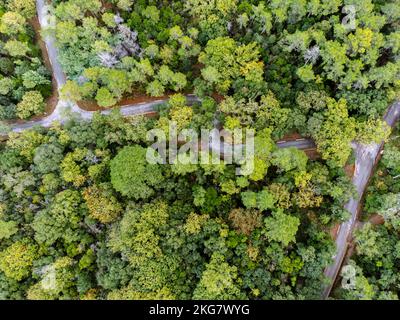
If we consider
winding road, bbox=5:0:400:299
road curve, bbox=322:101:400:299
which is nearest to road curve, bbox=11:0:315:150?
winding road, bbox=5:0:400:299

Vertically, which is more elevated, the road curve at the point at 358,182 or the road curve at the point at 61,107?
the road curve at the point at 61,107

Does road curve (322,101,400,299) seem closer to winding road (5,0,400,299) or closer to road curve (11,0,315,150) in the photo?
winding road (5,0,400,299)

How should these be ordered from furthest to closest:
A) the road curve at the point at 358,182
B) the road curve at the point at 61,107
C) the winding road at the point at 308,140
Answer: the road curve at the point at 61,107, the winding road at the point at 308,140, the road curve at the point at 358,182

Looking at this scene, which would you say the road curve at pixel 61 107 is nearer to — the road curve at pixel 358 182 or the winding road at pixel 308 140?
the winding road at pixel 308 140

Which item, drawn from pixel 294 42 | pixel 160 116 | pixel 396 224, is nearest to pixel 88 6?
pixel 160 116

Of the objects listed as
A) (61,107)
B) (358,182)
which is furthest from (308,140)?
(61,107)

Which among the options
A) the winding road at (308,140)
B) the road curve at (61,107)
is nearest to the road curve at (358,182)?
the winding road at (308,140)

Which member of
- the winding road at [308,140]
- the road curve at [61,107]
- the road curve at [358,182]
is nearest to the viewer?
the road curve at [358,182]

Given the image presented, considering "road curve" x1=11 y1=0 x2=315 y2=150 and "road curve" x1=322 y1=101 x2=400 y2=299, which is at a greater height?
"road curve" x1=11 y1=0 x2=315 y2=150
